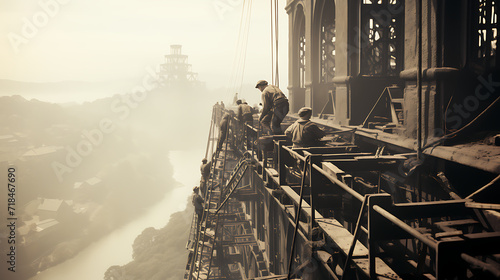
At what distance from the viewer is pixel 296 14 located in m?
18.1

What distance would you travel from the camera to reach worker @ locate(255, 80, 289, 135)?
30.8 feet

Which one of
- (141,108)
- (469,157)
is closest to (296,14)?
(469,157)

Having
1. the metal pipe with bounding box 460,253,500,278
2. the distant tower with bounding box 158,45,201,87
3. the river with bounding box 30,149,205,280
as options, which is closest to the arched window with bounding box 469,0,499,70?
the metal pipe with bounding box 460,253,500,278

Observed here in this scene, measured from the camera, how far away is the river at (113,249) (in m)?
38.7

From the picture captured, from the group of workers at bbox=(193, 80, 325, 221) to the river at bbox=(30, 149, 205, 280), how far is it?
3062 centimetres

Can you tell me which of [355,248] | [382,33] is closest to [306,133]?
[355,248]

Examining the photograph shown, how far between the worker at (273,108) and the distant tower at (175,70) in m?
102

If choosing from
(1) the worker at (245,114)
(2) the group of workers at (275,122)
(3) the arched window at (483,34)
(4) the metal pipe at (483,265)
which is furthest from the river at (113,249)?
(4) the metal pipe at (483,265)

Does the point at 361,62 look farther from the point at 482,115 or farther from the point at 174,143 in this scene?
the point at 174,143

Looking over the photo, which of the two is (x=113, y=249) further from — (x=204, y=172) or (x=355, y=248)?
(x=355, y=248)

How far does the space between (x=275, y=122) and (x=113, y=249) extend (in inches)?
1722

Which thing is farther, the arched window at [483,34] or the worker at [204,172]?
the worker at [204,172]

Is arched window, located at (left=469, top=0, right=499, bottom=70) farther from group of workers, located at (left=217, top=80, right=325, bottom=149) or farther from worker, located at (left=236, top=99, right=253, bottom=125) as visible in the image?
worker, located at (left=236, top=99, right=253, bottom=125)

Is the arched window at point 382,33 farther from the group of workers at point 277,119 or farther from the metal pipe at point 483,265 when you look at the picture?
the metal pipe at point 483,265
